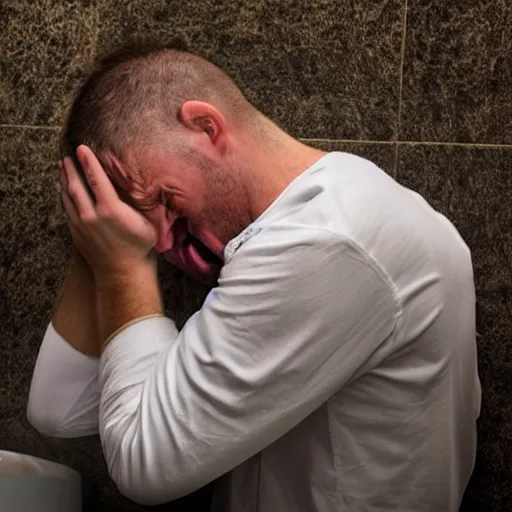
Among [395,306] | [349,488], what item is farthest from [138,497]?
[395,306]

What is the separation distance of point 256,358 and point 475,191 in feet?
1.94

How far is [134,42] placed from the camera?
4.05ft

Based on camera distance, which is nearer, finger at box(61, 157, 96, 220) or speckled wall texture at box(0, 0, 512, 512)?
finger at box(61, 157, 96, 220)

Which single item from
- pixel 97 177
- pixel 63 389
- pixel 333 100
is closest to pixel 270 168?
pixel 97 177

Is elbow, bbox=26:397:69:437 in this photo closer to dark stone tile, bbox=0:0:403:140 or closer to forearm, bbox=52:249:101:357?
forearm, bbox=52:249:101:357

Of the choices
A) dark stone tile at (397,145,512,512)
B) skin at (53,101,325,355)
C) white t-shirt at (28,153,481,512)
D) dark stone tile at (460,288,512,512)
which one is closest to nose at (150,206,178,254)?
skin at (53,101,325,355)

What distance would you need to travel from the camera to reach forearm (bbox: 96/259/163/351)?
3.36 ft

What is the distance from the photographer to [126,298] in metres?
1.03

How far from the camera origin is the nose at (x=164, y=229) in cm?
107

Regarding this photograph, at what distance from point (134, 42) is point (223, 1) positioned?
0.16m

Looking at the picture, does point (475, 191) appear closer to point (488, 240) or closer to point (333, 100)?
point (488, 240)

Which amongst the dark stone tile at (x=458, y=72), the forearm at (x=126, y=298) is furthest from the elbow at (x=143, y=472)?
the dark stone tile at (x=458, y=72)

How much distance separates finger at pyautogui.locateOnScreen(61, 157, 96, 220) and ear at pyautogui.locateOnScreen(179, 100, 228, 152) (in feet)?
0.52

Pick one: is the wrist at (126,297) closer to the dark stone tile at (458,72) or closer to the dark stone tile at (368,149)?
the dark stone tile at (368,149)
